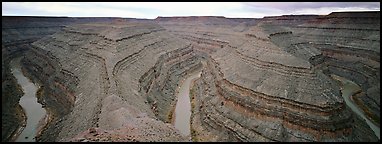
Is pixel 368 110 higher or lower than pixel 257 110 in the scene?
lower

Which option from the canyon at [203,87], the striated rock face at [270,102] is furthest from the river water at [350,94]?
the striated rock face at [270,102]

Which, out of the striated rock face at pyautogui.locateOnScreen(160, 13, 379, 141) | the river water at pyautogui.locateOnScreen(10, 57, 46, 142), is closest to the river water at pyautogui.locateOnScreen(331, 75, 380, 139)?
the striated rock face at pyautogui.locateOnScreen(160, 13, 379, 141)

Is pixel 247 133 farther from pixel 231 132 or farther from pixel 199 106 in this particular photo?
pixel 199 106

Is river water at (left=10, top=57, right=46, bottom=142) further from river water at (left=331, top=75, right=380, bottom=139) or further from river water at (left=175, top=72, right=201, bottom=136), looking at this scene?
river water at (left=331, top=75, right=380, bottom=139)

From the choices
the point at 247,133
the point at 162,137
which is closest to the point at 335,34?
the point at 247,133

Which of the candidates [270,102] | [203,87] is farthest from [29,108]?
[270,102]

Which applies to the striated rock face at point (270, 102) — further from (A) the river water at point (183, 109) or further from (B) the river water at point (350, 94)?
(B) the river water at point (350, 94)
